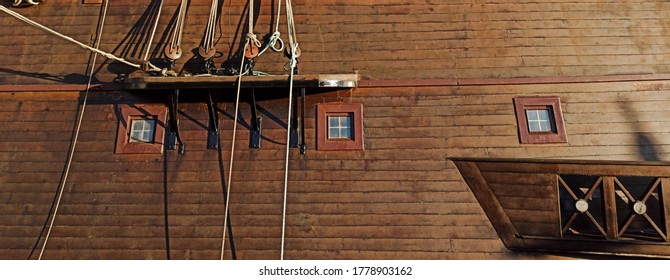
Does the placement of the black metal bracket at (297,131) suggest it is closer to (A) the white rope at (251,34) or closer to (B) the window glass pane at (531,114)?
(A) the white rope at (251,34)

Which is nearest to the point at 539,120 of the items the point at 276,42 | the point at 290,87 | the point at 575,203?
the point at 575,203

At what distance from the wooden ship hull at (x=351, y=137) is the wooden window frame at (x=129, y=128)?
0.03m

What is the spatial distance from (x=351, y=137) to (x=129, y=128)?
3688 millimetres

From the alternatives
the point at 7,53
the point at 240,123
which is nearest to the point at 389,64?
the point at 240,123

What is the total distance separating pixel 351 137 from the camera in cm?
630

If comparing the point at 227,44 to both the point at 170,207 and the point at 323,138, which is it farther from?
the point at 170,207

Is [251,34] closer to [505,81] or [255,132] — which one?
[255,132]

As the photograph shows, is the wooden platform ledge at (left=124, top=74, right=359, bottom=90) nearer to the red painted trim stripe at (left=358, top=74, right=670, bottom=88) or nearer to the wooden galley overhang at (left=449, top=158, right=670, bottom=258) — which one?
the red painted trim stripe at (left=358, top=74, right=670, bottom=88)

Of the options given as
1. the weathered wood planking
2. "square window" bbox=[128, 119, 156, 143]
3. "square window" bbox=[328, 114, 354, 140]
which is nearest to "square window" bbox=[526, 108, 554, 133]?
the weathered wood planking

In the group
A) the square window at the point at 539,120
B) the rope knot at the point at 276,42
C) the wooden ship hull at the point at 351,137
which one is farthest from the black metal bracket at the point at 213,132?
the square window at the point at 539,120

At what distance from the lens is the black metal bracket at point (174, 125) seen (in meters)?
6.12

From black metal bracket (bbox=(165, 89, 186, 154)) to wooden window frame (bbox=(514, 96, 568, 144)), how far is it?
542 centimetres

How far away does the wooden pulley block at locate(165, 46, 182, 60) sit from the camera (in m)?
6.58
